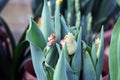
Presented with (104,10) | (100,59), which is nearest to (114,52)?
(100,59)

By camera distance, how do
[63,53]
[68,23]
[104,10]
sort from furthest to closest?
1. [104,10]
2. [68,23]
3. [63,53]

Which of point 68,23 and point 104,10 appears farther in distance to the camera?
point 104,10

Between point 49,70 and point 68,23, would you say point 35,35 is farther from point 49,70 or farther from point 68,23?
point 68,23

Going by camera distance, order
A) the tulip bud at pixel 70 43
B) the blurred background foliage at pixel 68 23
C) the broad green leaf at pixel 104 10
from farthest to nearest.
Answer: the broad green leaf at pixel 104 10, the blurred background foliage at pixel 68 23, the tulip bud at pixel 70 43

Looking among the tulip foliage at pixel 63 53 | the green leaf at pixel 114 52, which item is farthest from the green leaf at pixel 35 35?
the green leaf at pixel 114 52

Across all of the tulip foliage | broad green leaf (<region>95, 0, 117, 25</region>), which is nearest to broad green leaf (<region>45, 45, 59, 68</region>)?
the tulip foliage

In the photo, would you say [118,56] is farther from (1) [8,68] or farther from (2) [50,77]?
(1) [8,68]

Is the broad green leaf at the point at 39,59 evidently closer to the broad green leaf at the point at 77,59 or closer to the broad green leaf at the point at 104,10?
the broad green leaf at the point at 77,59

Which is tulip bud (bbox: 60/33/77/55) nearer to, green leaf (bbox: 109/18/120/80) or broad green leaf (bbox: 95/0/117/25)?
green leaf (bbox: 109/18/120/80)
